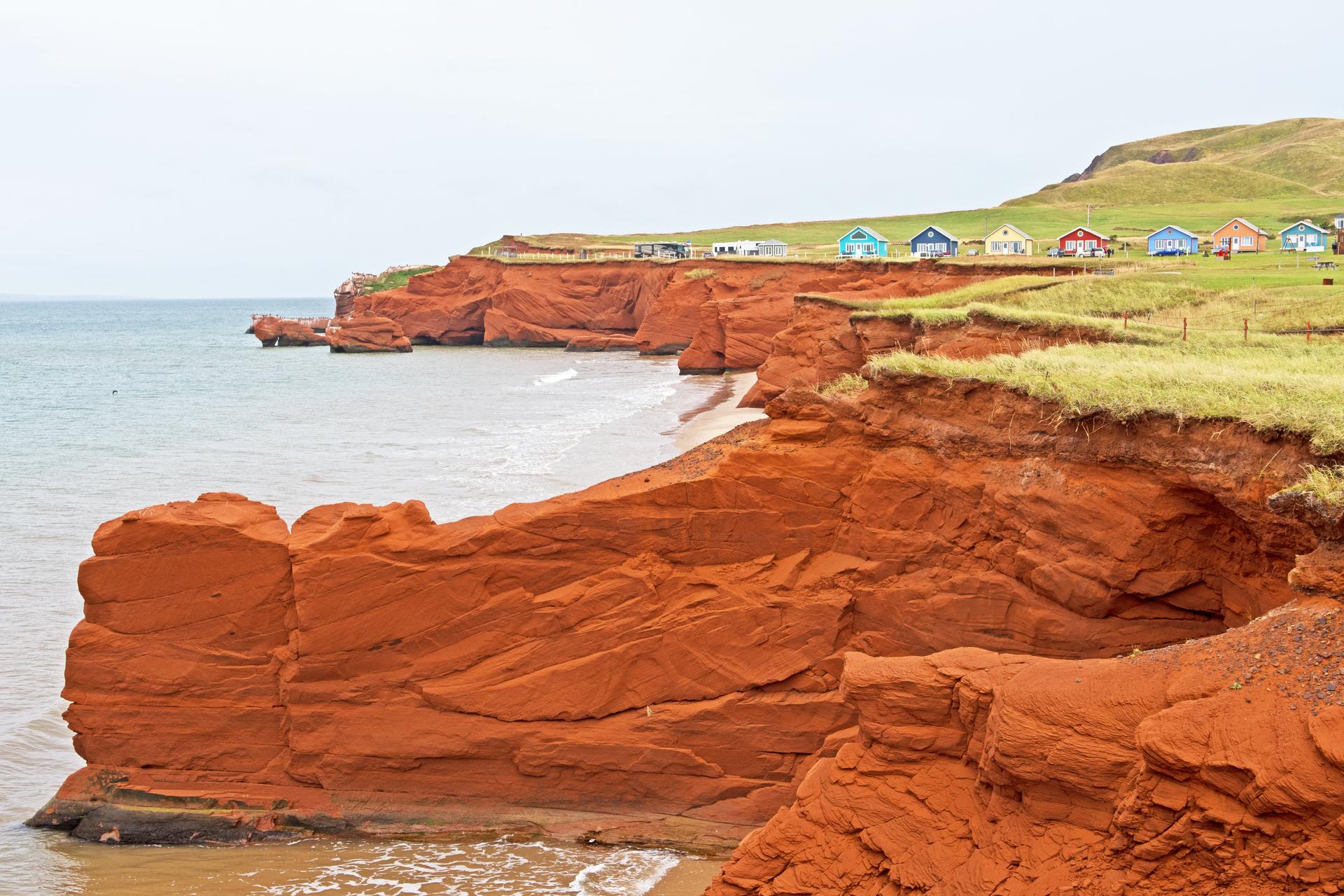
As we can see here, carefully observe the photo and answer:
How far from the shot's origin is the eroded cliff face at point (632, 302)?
59125mm

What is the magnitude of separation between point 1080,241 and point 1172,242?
4.76 m

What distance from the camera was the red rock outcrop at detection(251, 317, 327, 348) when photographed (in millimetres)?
101250

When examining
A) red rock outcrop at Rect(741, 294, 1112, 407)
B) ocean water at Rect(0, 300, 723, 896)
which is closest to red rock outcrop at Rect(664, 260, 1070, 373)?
ocean water at Rect(0, 300, 723, 896)

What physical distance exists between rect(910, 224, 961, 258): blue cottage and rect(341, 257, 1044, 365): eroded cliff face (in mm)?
9424

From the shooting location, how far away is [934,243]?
7125 cm

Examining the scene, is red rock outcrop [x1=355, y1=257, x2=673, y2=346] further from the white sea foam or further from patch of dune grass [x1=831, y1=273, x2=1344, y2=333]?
patch of dune grass [x1=831, y1=273, x2=1344, y2=333]

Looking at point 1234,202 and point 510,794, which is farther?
point 1234,202

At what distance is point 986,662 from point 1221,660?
64.6 inches

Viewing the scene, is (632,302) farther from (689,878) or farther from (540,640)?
(689,878)

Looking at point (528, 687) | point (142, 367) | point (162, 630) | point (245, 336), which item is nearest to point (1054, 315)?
point (528, 687)

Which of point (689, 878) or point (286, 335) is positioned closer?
point (689, 878)

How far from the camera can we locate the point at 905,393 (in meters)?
12.1

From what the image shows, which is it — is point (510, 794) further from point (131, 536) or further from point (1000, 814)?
point (1000, 814)

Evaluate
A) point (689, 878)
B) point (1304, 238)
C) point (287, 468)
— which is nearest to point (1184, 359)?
point (689, 878)
